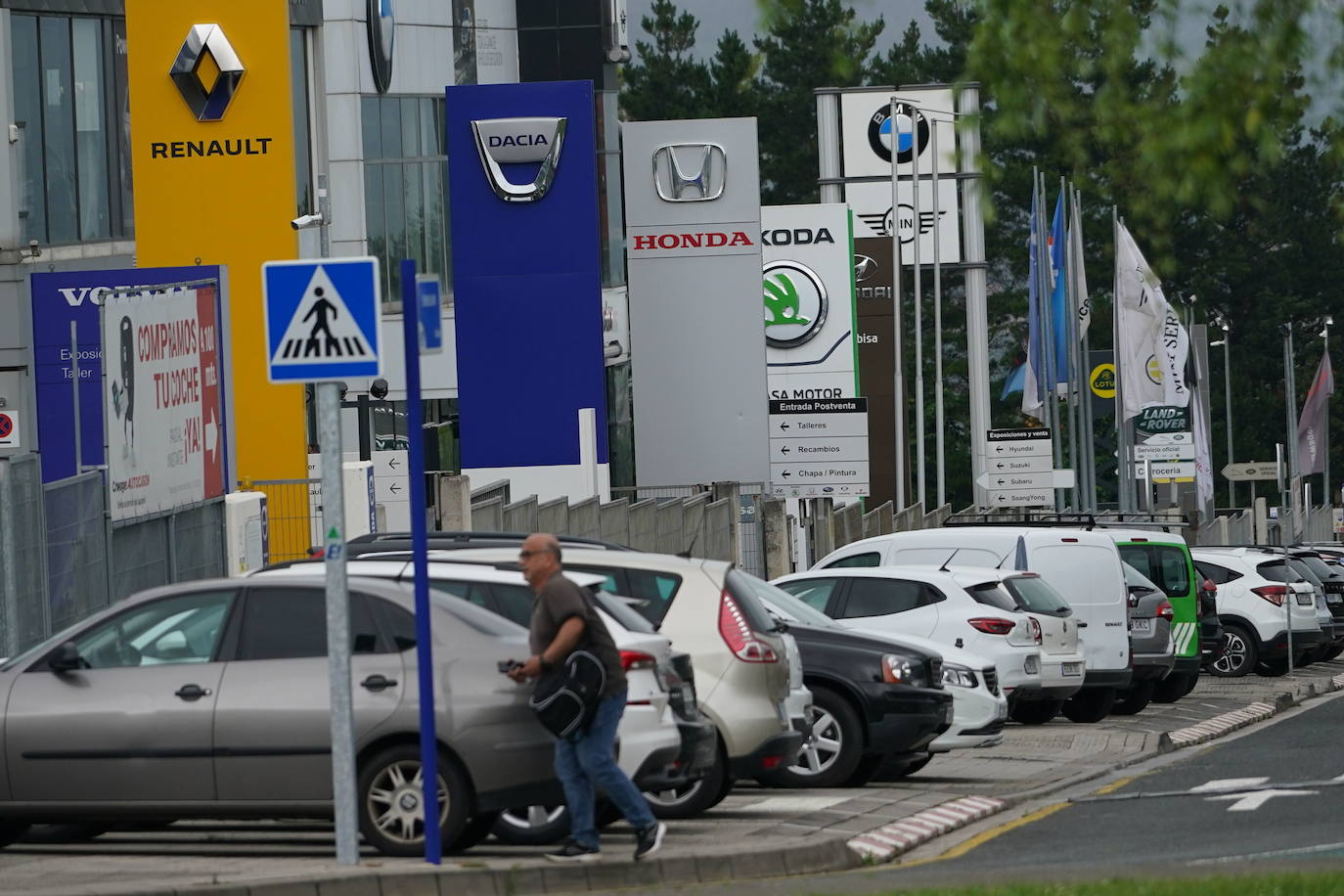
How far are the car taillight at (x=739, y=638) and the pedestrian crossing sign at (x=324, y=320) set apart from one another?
373 cm

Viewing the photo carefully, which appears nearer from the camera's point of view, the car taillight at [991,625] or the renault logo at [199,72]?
the car taillight at [991,625]

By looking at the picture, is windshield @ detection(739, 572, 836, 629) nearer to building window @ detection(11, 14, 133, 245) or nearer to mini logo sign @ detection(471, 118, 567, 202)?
mini logo sign @ detection(471, 118, 567, 202)

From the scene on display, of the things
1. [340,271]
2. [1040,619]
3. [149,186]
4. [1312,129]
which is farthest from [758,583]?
[149,186]

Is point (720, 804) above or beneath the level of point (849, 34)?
beneath

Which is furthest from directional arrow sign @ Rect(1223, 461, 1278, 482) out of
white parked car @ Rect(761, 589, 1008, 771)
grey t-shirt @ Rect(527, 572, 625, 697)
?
grey t-shirt @ Rect(527, 572, 625, 697)

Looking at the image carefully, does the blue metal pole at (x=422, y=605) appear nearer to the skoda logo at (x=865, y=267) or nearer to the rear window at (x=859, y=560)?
the rear window at (x=859, y=560)

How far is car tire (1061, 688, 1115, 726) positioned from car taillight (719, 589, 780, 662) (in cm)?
1049

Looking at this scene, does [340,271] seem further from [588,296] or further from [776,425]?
[776,425]

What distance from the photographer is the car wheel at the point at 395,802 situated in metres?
11.2

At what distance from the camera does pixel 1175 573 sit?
26094mm

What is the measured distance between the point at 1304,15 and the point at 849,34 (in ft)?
5.67

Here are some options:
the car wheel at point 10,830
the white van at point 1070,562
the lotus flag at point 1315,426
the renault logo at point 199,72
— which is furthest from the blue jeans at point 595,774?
the lotus flag at point 1315,426

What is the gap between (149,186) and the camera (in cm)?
2756

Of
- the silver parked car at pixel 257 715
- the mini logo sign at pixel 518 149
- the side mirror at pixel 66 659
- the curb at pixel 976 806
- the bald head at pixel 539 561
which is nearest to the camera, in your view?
the bald head at pixel 539 561
